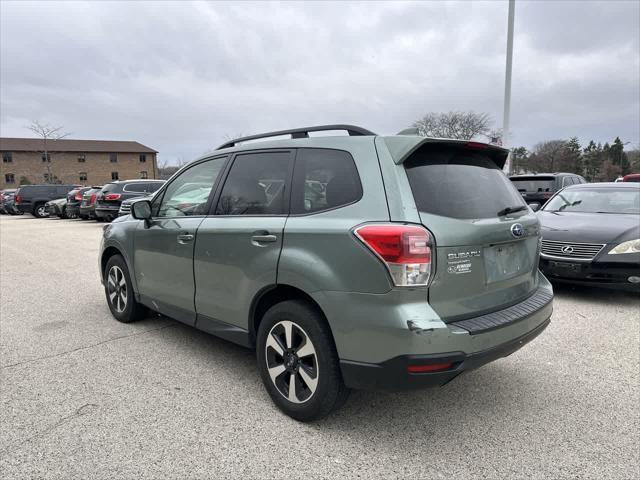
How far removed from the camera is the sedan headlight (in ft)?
17.4

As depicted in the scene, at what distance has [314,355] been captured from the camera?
2615 mm

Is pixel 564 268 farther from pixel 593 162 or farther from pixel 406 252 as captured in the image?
pixel 593 162

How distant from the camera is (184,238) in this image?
3639mm

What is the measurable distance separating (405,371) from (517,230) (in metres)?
1.25

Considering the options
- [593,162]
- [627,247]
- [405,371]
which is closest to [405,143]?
[405,371]

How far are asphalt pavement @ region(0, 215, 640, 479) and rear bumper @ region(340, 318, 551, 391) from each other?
0.44 m

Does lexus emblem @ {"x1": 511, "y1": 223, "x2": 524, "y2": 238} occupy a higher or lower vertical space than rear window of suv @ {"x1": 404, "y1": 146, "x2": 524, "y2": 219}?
lower

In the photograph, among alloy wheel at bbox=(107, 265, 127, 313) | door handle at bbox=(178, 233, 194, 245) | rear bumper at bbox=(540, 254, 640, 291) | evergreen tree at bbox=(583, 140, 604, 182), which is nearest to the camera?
door handle at bbox=(178, 233, 194, 245)

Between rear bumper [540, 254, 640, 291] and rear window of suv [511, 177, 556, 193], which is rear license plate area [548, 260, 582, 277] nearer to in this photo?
rear bumper [540, 254, 640, 291]

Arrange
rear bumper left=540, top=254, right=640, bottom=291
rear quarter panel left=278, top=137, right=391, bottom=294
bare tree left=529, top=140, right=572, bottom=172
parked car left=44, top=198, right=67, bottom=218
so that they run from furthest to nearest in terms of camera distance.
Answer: bare tree left=529, top=140, right=572, bottom=172 < parked car left=44, top=198, right=67, bottom=218 < rear bumper left=540, top=254, right=640, bottom=291 < rear quarter panel left=278, top=137, right=391, bottom=294

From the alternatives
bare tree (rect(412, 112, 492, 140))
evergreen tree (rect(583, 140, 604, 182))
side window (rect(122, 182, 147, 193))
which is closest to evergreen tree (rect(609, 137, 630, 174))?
evergreen tree (rect(583, 140, 604, 182))

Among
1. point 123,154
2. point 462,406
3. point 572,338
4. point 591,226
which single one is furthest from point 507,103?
point 123,154

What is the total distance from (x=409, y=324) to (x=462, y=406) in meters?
1.16

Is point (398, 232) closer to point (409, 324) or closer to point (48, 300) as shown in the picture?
point (409, 324)
